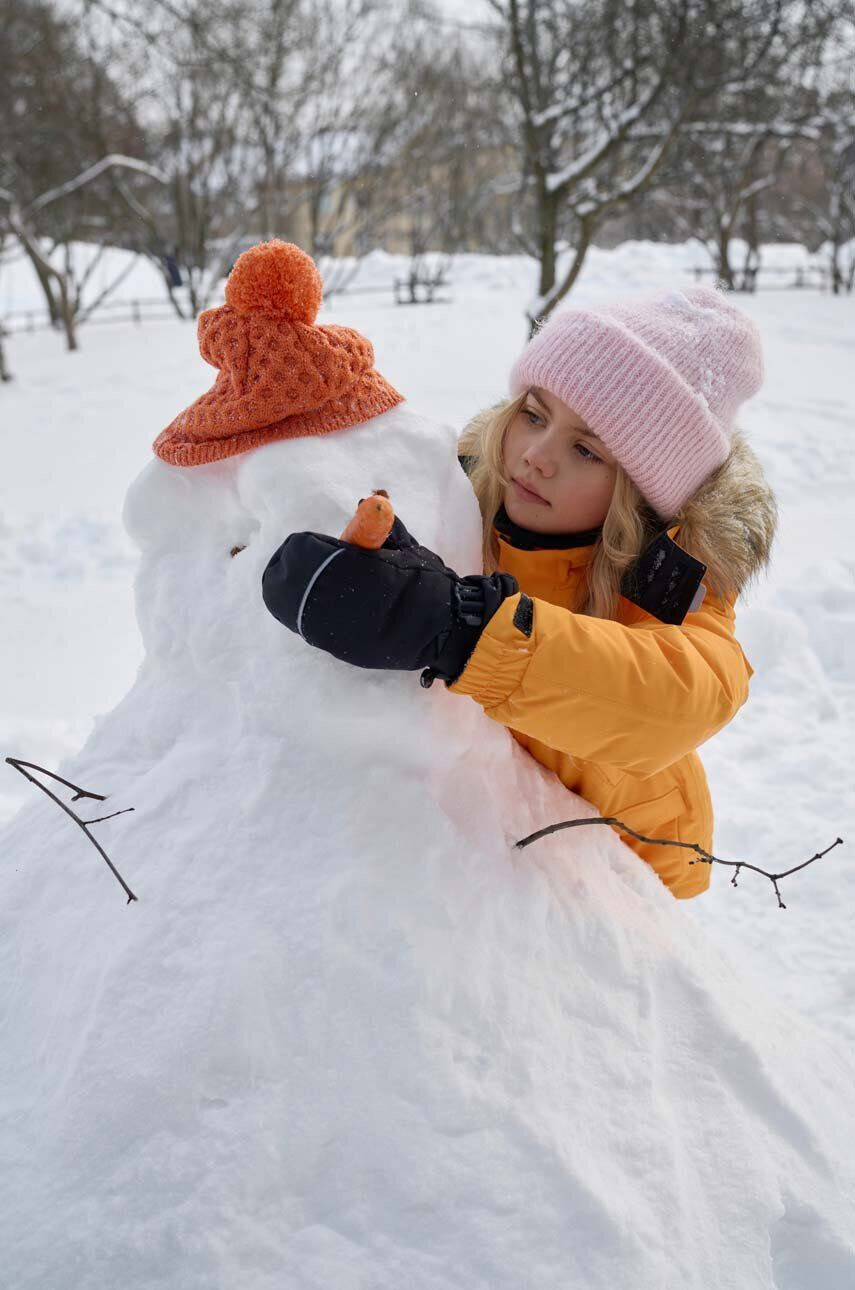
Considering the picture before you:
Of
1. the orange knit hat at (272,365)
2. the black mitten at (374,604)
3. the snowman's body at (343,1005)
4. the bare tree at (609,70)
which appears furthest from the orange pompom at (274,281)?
the bare tree at (609,70)

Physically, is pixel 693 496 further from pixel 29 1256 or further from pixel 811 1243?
pixel 29 1256

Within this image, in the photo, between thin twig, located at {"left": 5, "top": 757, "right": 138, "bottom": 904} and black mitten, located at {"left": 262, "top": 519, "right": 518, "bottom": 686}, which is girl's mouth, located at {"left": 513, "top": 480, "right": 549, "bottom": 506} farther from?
thin twig, located at {"left": 5, "top": 757, "right": 138, "bottom": 904}

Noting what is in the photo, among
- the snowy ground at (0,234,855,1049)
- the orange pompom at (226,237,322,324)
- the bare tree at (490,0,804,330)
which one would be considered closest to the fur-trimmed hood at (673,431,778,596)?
the snowy ground at (0,234,855,1049)

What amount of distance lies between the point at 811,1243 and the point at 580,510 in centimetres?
117

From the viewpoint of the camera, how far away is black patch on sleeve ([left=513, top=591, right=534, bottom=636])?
1265mm

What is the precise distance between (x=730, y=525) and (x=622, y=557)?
0.72 ft

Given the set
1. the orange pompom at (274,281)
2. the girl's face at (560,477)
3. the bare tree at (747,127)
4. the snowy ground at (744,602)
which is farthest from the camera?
the bare tree at (747,127)

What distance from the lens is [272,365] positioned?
50.3 inches

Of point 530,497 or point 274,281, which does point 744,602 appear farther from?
point 274,281

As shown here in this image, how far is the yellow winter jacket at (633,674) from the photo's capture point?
50.4 inches

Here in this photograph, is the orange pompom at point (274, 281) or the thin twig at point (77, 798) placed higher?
the orange pompom at point (274, 281)

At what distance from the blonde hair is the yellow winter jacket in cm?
3

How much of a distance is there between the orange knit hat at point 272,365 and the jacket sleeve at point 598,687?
39 cm

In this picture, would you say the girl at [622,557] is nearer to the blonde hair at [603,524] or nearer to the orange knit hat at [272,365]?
the blonde hair at [603,524]
